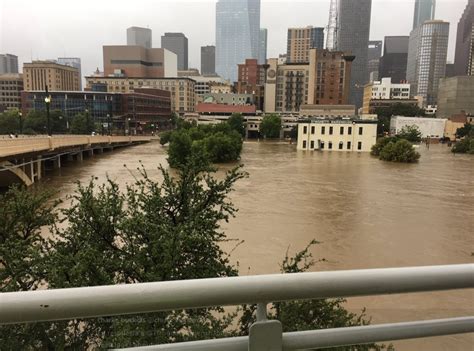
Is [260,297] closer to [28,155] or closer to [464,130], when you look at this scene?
[28,155]

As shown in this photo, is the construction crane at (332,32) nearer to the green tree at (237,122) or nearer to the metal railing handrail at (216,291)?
the green tree at (237,122)

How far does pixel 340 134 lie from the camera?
212ft

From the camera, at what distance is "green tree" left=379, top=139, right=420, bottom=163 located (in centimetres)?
4941

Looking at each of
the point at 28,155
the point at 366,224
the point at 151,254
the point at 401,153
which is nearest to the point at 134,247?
the point at 151,254

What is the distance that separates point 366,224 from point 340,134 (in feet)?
156

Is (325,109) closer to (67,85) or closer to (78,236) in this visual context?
(67,85)

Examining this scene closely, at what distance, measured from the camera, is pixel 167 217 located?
7.58 metres

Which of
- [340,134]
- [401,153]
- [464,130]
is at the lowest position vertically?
[401,153]

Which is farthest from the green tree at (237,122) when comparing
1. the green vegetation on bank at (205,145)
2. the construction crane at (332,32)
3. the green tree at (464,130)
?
the construction crane at (332,32)

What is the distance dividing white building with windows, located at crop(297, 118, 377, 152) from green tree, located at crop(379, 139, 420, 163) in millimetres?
12462

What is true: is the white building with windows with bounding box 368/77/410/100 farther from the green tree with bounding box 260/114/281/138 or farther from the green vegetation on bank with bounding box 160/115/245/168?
the green vegetation on bank with bounding box 160/115/245/168

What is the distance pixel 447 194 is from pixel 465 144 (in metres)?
42.6

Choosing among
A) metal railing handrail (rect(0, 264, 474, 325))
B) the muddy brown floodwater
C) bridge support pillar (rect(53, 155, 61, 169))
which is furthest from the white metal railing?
bridge support pillar (rect(53, 155, 61, 169))

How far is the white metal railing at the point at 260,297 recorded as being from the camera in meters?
1.36
